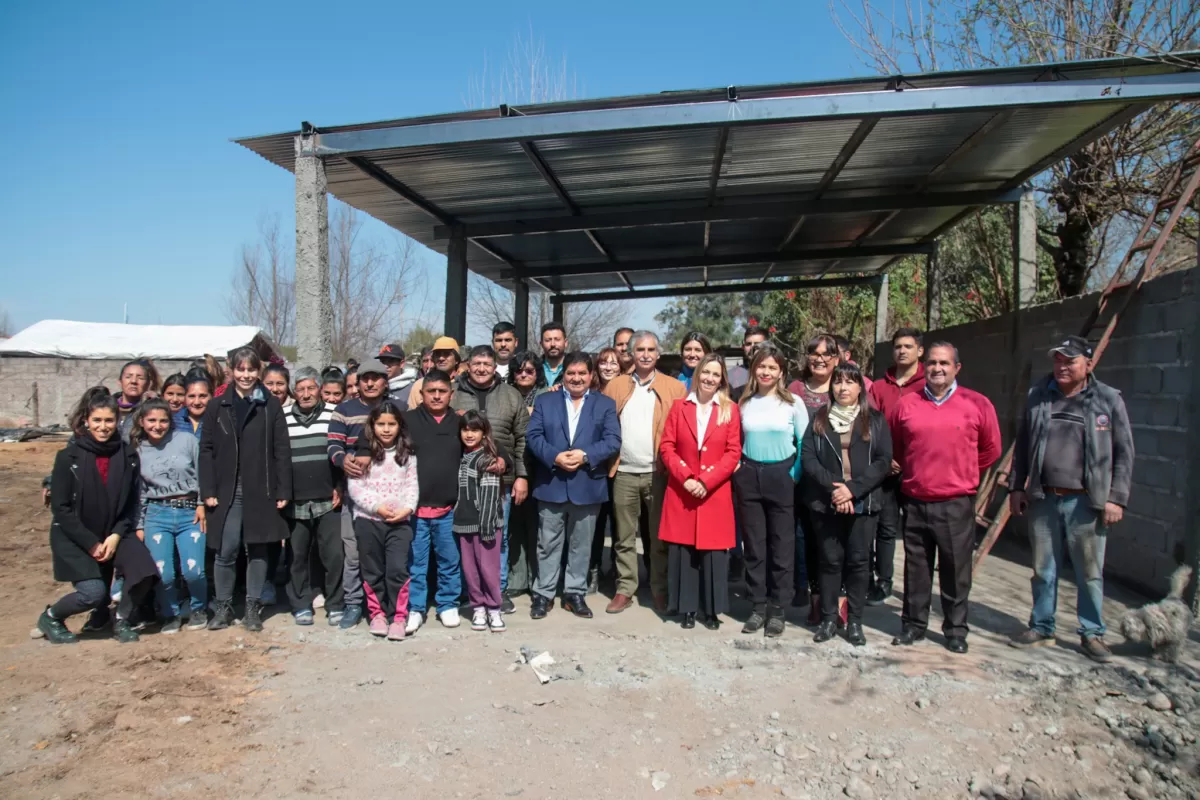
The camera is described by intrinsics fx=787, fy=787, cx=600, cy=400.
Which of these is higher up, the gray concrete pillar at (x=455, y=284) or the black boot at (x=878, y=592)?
the gray concrete pillar at (x=455, y=284)

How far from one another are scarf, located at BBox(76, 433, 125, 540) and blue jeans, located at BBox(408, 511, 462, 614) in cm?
187

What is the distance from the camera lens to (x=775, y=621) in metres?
5.04

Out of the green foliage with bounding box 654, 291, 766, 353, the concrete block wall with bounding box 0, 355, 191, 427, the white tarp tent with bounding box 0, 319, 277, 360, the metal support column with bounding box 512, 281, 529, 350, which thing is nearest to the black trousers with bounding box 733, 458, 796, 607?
the metal support column with bounding box 512, 281, 529, 350

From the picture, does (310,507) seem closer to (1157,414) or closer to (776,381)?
(776,381)

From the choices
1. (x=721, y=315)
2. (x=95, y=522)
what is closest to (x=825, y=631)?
(x=95, y=522)

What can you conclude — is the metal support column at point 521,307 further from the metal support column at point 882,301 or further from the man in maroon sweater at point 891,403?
the man in maroon sweater at point 891,403

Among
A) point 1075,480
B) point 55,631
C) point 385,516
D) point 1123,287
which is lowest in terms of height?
point 55,631

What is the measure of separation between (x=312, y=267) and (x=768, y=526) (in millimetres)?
4495

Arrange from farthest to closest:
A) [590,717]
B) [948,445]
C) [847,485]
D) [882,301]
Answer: [882,301], [847,485], [948,445], [590,717]

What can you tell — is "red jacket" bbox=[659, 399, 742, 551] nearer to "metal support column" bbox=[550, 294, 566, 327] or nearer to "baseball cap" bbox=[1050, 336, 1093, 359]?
"baseball cap" bbox=[1050, 336, 1093, 359]

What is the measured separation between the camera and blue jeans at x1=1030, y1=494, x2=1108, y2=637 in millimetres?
4582

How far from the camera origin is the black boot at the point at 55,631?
497 centimetres

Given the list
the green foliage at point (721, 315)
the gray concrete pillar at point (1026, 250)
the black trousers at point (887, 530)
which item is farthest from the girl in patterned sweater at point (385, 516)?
the green foliage at point (721, 315)

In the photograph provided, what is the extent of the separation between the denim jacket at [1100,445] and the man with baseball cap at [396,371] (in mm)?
4415
